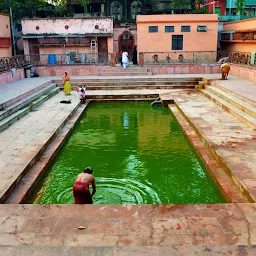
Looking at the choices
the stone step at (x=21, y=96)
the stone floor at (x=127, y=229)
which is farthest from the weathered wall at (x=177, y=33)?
the stone floor at (x=127, y=229)

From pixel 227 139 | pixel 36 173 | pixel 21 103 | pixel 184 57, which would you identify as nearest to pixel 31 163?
pixel 36 173

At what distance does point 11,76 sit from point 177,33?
12823 mm

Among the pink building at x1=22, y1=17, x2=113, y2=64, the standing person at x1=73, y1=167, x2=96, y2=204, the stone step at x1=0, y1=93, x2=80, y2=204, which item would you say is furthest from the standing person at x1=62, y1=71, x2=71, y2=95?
the standing person at x1=73, y1=167, x2=96, y2=204

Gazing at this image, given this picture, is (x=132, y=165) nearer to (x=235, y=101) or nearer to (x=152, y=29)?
(x=235, y=101)

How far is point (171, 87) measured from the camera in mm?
19438

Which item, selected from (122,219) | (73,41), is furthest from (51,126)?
(73,41)

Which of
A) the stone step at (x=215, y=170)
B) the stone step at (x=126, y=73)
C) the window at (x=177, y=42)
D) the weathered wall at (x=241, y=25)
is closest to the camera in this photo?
the stone step at (x=215, y=170)

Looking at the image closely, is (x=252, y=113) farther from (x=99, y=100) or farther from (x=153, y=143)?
(x=99, y=100)

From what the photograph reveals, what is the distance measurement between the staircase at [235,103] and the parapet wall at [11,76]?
1102 centimetres

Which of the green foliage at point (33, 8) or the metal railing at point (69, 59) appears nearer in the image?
the metal railing at point (69, 59)

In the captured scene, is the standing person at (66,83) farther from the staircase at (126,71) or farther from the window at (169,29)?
the window at (169,29)

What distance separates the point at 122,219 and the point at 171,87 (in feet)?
49.1

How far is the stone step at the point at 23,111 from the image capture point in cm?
1096

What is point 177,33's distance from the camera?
25.0m
